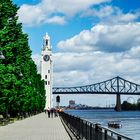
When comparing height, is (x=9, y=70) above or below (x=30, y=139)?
above

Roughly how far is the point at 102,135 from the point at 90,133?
4209 millimetres

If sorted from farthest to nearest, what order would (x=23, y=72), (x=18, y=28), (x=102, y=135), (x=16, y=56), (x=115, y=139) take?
(x=23, y=72) → (x=18, y=28) → (x=16, y=56) → (x=102, y=135) → (x=115, y=139)

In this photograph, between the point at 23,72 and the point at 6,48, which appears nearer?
the point at 6,48

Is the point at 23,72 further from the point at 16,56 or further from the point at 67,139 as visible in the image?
the point at 67,139

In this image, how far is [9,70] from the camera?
46.7 metres

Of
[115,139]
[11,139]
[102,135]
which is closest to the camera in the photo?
[115,139]

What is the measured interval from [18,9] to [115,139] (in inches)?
1828

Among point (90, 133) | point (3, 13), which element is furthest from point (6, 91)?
point (90, 133)

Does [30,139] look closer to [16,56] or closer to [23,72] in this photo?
[16,56]

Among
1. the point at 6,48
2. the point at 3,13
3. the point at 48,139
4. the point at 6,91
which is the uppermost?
the point at 3,13

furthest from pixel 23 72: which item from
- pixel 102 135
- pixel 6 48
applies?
pixel 102 135

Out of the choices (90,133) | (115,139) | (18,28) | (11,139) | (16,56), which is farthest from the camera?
(18,28)

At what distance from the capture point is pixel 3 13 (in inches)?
1863

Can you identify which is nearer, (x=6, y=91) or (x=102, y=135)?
(x=102, y=135)
